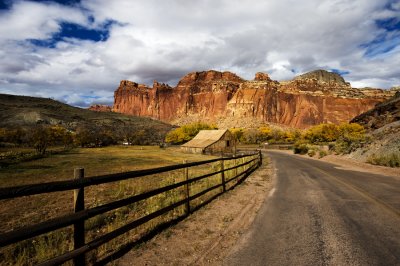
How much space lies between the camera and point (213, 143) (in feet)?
185

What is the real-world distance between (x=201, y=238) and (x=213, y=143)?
50.6m

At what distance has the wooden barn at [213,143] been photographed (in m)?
56.5

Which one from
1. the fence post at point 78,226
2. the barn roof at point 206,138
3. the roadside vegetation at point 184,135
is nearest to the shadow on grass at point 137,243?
the fence post at point 78,226

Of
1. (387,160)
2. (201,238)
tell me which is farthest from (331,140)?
(201,238)

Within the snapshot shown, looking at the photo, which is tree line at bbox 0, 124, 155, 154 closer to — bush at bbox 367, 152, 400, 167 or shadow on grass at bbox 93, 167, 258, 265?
bush at bbox 367, 152, 400, 167

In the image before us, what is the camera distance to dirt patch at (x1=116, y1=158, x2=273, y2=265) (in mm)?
4926

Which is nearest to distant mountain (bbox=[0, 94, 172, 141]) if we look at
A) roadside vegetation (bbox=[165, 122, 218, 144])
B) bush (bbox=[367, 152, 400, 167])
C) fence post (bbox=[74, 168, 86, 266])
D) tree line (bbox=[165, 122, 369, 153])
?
roadside vegetation (bbox=[165, 122, 218, 144])

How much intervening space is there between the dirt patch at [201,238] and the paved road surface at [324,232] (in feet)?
1.10

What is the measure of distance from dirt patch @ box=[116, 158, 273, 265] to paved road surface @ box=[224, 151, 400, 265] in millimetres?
334

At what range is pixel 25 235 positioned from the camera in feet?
10.7

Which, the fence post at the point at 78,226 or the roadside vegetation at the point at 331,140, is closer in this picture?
the fence post at the point at 78,226

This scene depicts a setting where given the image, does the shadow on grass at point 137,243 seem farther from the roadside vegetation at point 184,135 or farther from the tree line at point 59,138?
the roadside vegetation at point 184,135

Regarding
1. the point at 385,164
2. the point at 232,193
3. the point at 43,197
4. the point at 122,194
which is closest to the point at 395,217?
the point at 232,193

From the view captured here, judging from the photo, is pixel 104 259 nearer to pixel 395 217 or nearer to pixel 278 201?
pixel 278 201
